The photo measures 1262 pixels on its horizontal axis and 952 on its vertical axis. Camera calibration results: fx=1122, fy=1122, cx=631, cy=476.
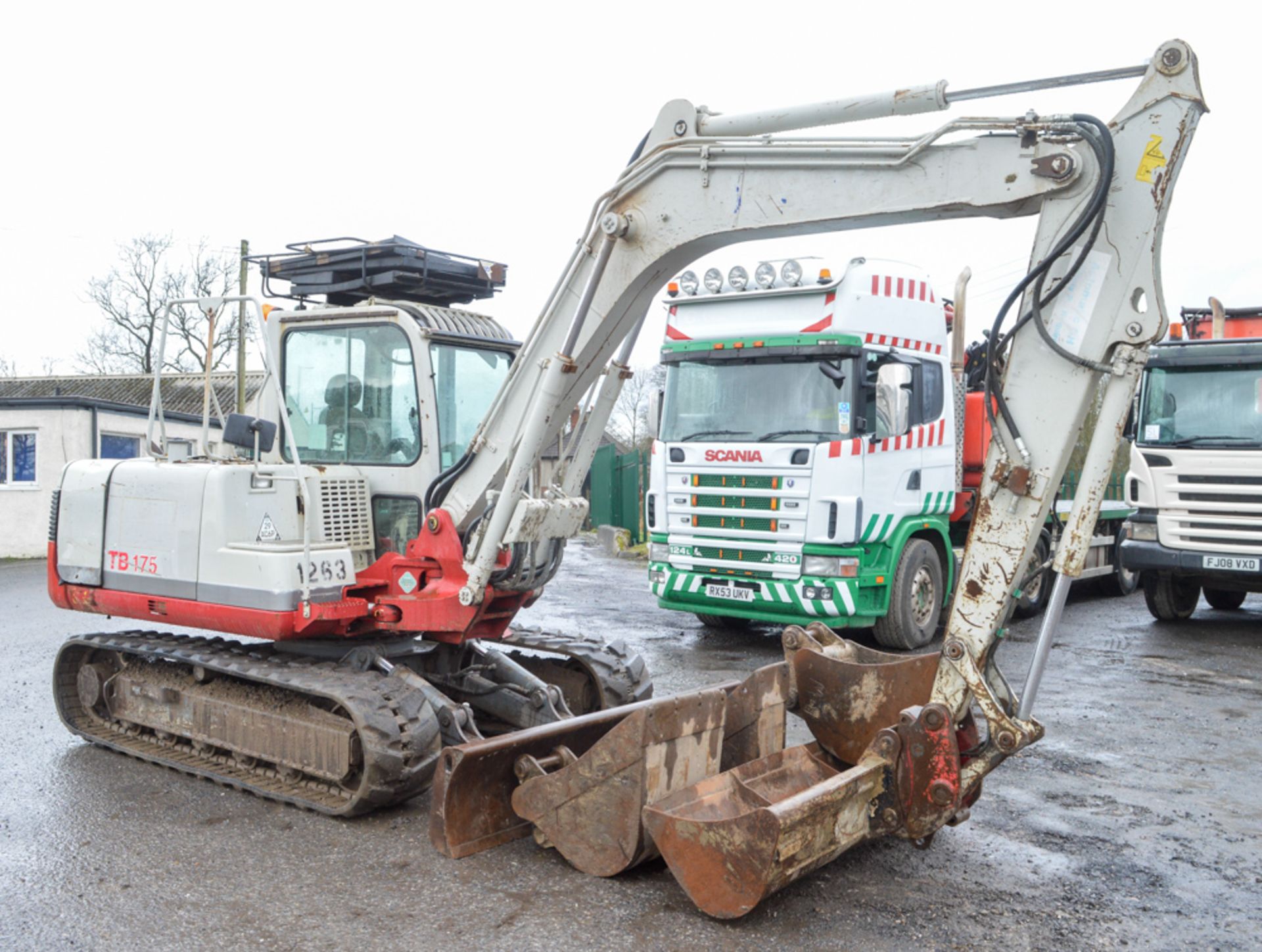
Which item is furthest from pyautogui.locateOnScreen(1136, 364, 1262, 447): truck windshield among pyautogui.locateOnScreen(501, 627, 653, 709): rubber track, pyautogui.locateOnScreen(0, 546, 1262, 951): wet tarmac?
pyautogui.locateOnScreen(501, 627, 653, 709): rubber track

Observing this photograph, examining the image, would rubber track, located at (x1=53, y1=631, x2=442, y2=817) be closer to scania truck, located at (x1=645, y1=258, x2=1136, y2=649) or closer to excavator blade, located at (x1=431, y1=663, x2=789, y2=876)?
excavator blade, located at (x1=431, y1=663, x2=789, y2=876)

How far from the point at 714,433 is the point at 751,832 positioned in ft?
21.4

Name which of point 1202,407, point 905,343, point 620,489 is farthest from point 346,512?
point 620,489

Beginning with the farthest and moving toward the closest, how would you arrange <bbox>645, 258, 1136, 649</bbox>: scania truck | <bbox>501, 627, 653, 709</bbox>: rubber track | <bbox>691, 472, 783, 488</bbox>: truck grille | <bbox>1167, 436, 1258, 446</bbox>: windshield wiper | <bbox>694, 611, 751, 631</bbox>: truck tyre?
<bbox>694, 611, 751, 631</bbox>: truck tyre, <bbox>1167, 436, 1258, 446</bbox>: windshield wiper, <bbox>691, 472, 783, 488</bbox>: truck grille, <bbox>645, 258, 1136, 649</bbox>: scania truck, <bbox>501, 627, 653, 709</bbox>: rubber track

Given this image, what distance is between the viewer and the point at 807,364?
9977 millimetres

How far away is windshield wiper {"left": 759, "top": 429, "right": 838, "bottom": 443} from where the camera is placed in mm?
9812

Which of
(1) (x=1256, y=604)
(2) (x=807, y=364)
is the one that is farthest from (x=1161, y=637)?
(2) (x=807, y=364)

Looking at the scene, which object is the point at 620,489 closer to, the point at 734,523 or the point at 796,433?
the point at 734,523

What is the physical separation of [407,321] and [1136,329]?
3823mm

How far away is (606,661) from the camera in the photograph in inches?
275

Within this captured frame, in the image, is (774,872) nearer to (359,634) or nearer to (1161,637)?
(359,634)

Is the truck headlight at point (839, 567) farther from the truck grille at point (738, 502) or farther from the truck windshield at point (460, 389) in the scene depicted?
the truck windshield at point (460, 389)

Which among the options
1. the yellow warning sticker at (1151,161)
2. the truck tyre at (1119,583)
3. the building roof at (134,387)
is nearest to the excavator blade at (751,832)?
the yellow warning sticker at (1151,161)

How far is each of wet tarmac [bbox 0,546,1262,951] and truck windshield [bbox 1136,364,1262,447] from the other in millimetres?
4882
